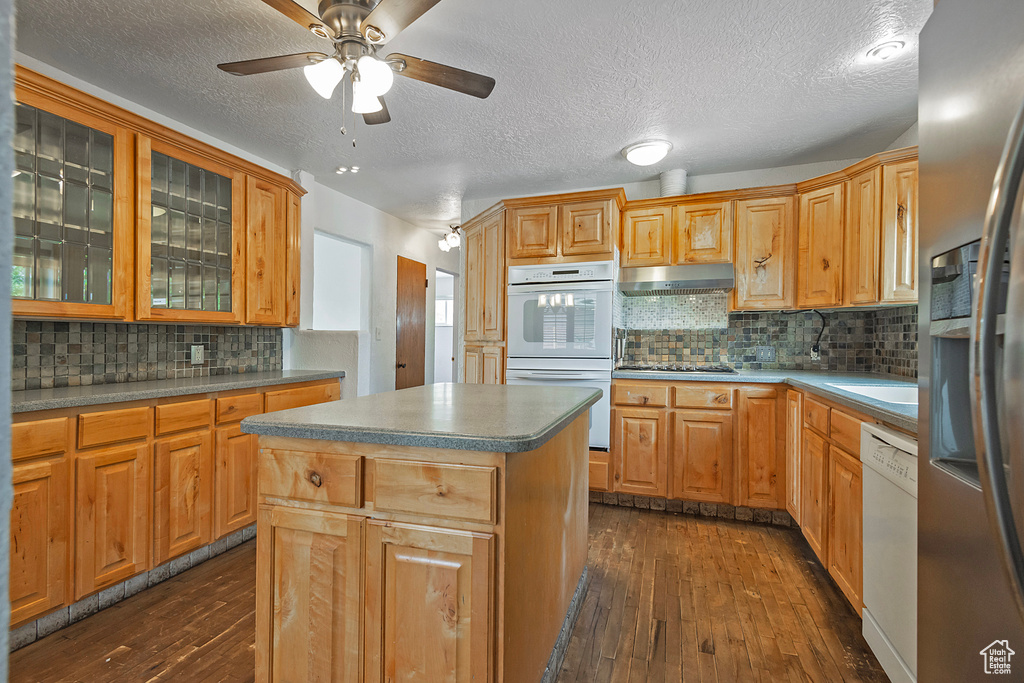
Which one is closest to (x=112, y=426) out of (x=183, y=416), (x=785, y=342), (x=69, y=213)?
(x=183, y=416)

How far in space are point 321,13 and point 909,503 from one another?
2.43m

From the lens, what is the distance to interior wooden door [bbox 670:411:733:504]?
10.4 ft

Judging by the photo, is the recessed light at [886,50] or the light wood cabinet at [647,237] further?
the light wood cabinet at [647,237]

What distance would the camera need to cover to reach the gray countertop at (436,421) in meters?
1.17

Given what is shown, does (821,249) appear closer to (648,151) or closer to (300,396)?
(648,151)

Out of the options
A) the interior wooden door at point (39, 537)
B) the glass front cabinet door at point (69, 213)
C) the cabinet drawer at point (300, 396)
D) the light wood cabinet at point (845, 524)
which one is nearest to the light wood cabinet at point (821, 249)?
the light wood cabinet at point (845, 524)

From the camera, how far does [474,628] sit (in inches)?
45.9

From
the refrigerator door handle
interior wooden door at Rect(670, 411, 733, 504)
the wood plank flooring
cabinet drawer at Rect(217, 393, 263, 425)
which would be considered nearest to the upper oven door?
interior wooden door at Rect(670, 411, 733, 504)

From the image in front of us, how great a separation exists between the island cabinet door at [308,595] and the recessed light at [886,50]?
2.80 metres

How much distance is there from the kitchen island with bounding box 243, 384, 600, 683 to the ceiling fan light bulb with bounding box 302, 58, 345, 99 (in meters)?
1.17

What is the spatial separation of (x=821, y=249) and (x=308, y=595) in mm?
3369

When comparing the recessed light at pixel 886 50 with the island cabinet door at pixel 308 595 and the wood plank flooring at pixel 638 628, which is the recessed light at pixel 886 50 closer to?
the wood plank flooring at pixel 638 628

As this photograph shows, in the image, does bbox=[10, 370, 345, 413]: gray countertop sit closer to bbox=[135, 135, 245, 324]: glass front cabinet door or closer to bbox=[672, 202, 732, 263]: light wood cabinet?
bbox=[135, 135, 245, 324]: glass front cabinet door

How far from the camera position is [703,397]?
126 inches
